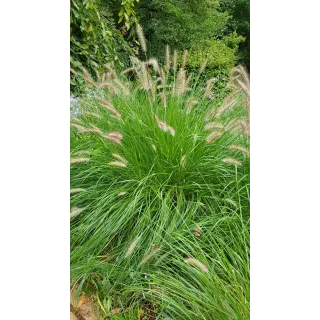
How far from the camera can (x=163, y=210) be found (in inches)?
57.8

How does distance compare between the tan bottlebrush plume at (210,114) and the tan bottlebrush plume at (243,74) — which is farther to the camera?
the tan bottlebrush plume at (210,114)

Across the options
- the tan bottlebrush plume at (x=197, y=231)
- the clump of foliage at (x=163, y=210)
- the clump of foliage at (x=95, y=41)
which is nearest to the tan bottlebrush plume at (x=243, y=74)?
the clump of foliage at (x=163, y=210)

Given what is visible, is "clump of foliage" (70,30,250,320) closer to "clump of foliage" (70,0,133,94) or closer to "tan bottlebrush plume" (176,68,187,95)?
"tan bottlebrush plume" (176,68,187,95)

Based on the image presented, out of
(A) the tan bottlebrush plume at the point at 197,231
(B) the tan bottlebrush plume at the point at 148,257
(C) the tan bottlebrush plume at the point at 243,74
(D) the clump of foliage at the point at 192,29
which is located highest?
(D) the clump of foliage at the point at 192,29

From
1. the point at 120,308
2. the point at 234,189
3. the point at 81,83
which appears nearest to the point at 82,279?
the point at 120,308

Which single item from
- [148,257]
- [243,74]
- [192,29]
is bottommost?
[148,257]

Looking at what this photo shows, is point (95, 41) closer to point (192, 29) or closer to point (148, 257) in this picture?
point (192, 29)

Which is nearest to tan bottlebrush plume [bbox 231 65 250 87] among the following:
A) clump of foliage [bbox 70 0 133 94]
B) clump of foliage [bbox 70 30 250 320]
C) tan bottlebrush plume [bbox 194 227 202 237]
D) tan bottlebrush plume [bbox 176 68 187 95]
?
clump of foliage [bbox 70 30 250 320]

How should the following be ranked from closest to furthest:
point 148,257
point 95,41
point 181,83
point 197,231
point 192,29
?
point 148,257
point 197,231
point 181,83
point 192,29
point 95,41

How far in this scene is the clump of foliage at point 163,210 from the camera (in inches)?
48.5

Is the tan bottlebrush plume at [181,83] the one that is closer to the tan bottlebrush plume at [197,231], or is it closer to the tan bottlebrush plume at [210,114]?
the tan bottlebrush plume at [210,114]

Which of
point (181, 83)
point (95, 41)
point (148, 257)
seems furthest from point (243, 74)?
point (95, 41)
